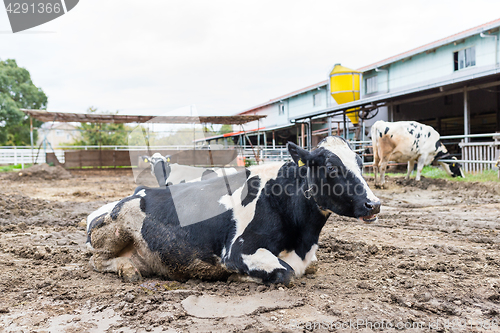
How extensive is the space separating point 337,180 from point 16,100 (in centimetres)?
4609

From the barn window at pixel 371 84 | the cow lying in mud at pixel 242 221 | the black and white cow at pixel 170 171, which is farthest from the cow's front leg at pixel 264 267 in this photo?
the barn window at pixel 371 84

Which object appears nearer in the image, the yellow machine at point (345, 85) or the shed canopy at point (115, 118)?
the shed canopy at point (115, 118)

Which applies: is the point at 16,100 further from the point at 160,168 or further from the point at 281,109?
the point at 160,168

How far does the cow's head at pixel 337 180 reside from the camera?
3086 millimetres

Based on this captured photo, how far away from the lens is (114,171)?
2184cm

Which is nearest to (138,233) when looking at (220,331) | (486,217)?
(220,331)

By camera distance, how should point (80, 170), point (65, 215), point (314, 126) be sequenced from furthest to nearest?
point (314, 126) → point (80, 170) → point (65, 215)

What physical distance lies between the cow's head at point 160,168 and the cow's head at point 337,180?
7096 mm

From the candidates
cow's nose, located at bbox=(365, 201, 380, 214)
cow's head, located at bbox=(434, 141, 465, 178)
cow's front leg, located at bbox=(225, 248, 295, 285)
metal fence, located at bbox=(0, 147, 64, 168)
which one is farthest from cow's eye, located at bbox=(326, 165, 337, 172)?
metal fence, located at bbox=(0, 147, 64, 168)

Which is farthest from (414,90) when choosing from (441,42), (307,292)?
(307,292)

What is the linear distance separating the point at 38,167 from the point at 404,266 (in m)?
19.3

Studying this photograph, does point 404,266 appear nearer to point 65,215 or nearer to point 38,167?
point 65,215

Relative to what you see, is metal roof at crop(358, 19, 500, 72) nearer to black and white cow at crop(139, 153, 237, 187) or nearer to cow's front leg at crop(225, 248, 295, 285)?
black and white cow at crop(139, 153, 237, 187)

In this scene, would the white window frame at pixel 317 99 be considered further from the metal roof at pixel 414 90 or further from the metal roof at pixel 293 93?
the metal roof at pixel 414 90
